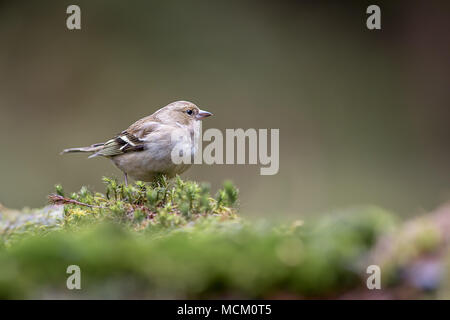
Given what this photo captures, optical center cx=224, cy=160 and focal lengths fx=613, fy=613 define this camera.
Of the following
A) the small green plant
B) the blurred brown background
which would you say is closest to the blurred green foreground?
the small green plant

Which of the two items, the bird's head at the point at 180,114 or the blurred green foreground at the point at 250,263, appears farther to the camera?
the bird's head at the point at 180,114

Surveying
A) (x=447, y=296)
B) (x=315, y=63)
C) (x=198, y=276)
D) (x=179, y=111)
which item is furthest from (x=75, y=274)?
(x=315, y=63)

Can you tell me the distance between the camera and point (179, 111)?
736 cm

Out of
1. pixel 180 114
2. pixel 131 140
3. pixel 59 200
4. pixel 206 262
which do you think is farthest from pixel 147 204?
pixel 180 114

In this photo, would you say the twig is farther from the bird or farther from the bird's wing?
the bird's wing

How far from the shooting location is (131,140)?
23.1 ft

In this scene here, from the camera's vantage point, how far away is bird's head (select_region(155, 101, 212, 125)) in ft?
23.8

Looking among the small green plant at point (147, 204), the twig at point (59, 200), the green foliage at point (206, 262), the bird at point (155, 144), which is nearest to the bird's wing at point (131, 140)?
the bird at point (155, 144)

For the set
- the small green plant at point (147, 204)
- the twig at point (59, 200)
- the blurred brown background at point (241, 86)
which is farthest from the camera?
the blurred brown background at point (241, 86)

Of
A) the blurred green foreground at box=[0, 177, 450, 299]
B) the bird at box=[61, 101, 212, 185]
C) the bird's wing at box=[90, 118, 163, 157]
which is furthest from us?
the bird's wing at box=[90, 118, 163, 157]

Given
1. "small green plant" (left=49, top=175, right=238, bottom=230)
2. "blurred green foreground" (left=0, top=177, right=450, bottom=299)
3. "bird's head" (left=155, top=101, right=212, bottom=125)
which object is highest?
"bird's head" (left=155, top=101, right=212, bottom=125)

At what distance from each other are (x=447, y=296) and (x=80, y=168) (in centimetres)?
1074

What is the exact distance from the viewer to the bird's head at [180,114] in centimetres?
726

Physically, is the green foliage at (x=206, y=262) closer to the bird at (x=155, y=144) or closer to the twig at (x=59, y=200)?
the twig at (x=59, y=200)
